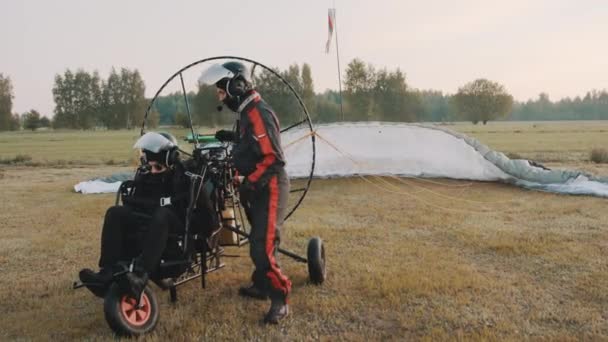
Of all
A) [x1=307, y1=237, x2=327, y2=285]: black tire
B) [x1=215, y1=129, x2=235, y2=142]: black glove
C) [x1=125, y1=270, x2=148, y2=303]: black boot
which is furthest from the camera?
[x1=307, y1=237, x2=327, y2=285]: black tire

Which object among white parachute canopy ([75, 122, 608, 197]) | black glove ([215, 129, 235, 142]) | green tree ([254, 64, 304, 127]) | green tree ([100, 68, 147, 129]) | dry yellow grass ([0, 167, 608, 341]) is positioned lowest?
dry yellow grass ([0, 167, 608, 341])

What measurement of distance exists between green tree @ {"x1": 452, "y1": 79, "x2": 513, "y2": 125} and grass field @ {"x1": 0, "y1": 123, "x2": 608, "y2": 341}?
67970 millimetres

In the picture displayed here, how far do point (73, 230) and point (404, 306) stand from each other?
19.1 feet

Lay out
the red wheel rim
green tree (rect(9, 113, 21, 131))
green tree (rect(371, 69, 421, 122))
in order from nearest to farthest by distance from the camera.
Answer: the red wheel rim < green tree (rect(371, 69, 421, 122)) < green tree (rect(9, 113, 21, 131))

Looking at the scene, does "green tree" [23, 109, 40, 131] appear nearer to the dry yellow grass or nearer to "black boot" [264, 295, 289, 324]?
the dry yellow grass

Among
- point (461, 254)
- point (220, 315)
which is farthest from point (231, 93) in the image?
point (461, 254)

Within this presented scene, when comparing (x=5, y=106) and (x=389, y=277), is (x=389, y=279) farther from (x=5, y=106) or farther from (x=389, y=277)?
(x=5, y=106)

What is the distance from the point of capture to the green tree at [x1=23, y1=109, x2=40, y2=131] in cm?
7212

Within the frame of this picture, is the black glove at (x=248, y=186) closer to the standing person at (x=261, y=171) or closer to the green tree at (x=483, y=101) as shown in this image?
the standing person at (x=261, y=171)

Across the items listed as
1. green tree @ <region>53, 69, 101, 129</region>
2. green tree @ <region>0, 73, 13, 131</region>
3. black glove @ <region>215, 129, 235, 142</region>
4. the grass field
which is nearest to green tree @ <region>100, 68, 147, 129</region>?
the grass field

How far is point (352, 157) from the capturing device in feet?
42.5

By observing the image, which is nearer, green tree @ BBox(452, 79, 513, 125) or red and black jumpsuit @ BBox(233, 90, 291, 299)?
red and black jumpsuit @ BBox(233, 90, 291, 299)

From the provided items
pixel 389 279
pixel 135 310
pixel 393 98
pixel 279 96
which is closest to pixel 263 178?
pixel 135 310

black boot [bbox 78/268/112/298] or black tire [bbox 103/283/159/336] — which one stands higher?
black boot [bbox 78/268/112/298]
